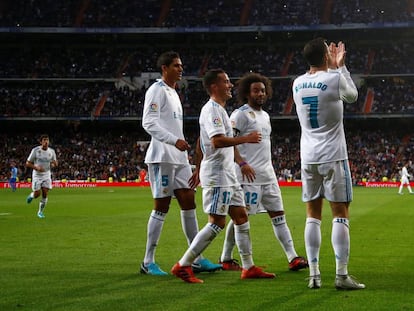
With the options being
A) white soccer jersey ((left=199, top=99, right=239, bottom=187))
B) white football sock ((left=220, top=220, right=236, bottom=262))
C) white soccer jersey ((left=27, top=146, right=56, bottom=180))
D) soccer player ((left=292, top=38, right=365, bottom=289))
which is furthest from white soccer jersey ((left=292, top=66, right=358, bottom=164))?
white soccer jersey ((left=27, top=146, right=56, bottom=180))

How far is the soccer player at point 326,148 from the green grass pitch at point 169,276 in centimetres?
42

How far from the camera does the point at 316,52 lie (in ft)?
25.0

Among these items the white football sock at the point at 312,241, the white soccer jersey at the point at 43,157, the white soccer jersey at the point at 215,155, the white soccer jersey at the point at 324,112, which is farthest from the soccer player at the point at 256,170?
the white soccer jersey at the point at 43,157

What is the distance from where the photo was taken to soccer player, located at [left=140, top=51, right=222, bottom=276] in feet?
29.2

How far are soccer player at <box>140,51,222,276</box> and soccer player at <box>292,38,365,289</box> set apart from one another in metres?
1.79

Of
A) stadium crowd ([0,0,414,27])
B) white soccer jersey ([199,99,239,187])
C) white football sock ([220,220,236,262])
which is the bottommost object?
white football sock ([220,220,236,262])

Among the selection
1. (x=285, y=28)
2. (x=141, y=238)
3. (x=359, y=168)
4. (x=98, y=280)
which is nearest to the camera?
(x=98, y=280)

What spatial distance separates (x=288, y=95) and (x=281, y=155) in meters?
6.68

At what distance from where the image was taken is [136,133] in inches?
2461

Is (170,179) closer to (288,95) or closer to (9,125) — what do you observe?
(288,95)

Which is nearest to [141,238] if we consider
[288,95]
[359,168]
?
[359,168]

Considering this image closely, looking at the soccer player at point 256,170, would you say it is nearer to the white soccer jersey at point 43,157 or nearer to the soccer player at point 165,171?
the soccer player at point 165,171

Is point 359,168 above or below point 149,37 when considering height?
below

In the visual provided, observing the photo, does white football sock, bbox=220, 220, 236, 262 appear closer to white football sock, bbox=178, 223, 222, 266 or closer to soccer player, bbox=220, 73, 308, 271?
soccer player, bbox=220, 73, 308, 271
